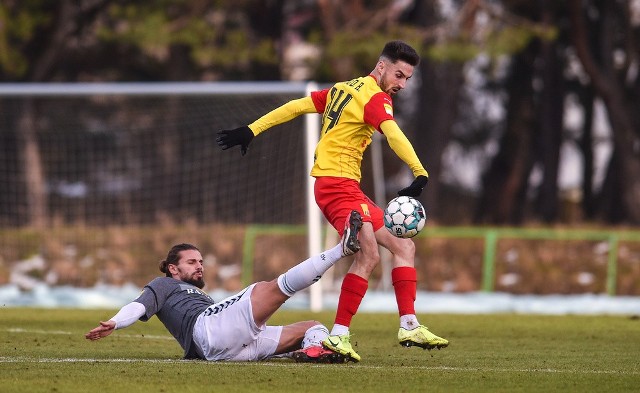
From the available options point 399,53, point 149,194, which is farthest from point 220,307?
point 149,194

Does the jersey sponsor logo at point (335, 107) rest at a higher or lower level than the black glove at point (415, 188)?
higher

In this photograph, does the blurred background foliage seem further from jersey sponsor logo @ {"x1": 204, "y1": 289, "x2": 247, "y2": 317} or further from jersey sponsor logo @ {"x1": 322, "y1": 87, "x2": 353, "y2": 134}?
jersey sponsor logo @ {"x1": 204, "y1": 289, "x2": 247, "y2": 317}

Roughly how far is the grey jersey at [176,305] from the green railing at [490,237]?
42.1 ft

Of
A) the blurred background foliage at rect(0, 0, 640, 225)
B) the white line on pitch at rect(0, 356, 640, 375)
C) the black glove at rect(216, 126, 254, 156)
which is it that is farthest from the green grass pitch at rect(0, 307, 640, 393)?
the blurred background foliage at rect(0, 0, 640, 225)

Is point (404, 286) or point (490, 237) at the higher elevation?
point (490, 237)

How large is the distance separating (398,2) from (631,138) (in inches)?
249

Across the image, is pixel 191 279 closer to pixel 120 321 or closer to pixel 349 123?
pixel 120 321

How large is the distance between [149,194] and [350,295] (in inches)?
674

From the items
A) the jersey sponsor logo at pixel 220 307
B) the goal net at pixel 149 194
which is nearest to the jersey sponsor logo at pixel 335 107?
the jersey sponsor logo at pixel 220 307

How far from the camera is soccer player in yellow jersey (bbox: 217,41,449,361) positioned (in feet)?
28.8

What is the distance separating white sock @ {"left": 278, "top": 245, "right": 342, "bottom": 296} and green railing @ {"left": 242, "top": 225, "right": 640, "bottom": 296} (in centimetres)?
1328

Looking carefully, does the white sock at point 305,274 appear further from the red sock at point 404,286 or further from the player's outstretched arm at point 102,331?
the player's outstretched arm at point 102,331

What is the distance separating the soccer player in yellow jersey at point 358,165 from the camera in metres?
8.77

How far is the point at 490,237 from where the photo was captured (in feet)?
74.2
